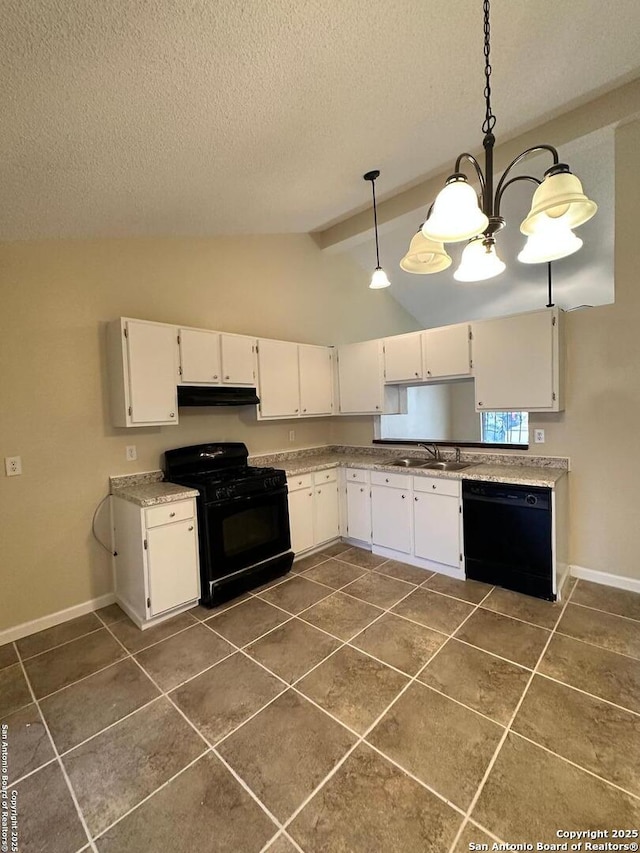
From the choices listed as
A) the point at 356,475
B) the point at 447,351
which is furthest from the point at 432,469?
the point at 447,351

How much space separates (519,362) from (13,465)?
12.3 feet

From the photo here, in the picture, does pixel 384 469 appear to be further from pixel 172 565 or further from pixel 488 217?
pixel 488 217

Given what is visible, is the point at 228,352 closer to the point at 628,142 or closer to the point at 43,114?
the point at 43,114

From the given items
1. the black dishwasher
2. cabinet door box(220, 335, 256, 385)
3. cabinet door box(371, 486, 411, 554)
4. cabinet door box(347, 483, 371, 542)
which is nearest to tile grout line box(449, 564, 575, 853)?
the black dishwasher

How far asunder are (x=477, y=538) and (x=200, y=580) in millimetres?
2198

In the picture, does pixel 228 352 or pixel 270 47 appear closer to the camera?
pixel 270 47

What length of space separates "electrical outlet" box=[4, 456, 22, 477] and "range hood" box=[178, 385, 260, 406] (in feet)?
3.65

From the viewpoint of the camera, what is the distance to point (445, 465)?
11.9 ft

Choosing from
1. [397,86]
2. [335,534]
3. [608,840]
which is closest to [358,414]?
[335,534]

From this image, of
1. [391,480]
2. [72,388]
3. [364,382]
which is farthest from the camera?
[364,382]

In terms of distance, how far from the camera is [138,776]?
153cm

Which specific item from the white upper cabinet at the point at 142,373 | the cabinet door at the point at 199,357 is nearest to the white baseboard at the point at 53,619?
the white upper cabinet at the point at 142,373

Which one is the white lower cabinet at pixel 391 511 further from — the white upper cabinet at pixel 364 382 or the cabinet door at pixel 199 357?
the cabinet door at pixel 199 357

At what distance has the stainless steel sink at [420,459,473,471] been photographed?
11.5 ft
